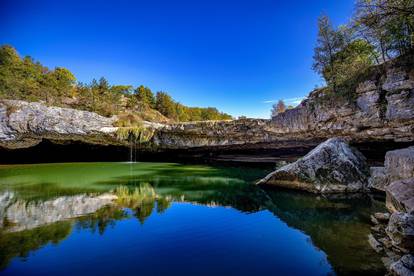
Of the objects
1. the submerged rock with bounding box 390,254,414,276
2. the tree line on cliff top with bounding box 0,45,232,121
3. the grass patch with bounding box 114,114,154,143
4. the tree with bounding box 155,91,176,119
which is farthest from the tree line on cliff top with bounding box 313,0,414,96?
the tree with bounding box 155,91,176,119

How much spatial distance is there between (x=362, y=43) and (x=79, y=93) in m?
49.0

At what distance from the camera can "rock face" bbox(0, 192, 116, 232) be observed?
6.74m

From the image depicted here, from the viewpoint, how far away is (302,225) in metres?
6.68

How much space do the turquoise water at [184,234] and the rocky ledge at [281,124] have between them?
717 cm

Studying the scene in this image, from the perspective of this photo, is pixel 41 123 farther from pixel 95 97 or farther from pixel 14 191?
pixel 95 97

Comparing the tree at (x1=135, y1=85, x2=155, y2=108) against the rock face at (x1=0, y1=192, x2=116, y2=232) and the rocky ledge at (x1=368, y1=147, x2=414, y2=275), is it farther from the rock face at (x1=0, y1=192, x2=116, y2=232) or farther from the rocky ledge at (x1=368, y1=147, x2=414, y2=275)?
the rocky ledge at (x1=368, y1=147, x2=414, y2=275)

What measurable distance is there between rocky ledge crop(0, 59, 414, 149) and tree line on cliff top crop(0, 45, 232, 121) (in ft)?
29.0

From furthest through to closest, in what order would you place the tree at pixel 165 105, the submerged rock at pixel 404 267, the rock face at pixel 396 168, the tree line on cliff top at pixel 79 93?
the tree at pixel 165 105, the tree line on cliff top at pixel 79 93, the rock face at pixel 396 168, the submerged rock at pixel 404 267

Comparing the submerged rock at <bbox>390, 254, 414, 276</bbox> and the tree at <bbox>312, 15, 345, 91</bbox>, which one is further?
the tree at <bbox>312, 15, 345, 91</bbox>

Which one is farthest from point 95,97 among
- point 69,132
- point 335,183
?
point 335,183

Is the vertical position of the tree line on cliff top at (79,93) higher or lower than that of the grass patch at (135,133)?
higher

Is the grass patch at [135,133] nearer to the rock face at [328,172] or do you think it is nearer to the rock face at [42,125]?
the rock face at [42,125]

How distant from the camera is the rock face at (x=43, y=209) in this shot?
22.1 ft

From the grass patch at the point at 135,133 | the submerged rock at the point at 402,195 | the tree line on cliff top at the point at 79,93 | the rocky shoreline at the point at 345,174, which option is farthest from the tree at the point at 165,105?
the submerged rock at the point at 402,195
